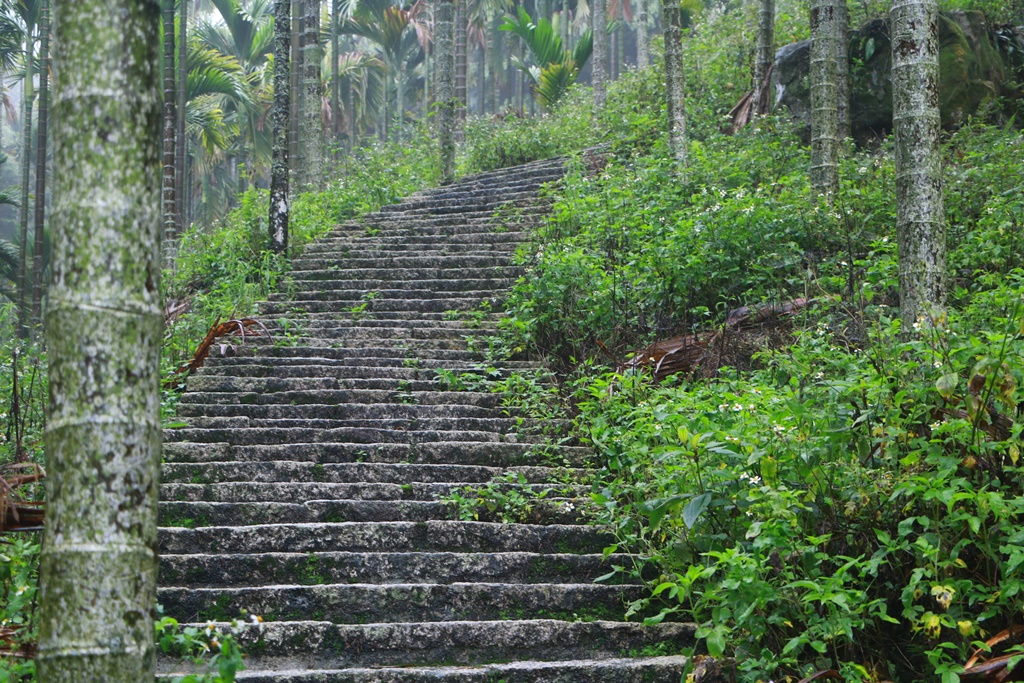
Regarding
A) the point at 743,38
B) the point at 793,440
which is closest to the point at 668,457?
the point at 793,440

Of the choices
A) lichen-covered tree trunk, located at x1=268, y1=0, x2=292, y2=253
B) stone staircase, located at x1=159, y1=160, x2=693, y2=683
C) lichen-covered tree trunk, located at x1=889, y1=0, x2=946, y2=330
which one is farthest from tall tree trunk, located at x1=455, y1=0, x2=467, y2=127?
lichen-covered tree trunk, located at x1=889, y1=0, x2=946, y2=330

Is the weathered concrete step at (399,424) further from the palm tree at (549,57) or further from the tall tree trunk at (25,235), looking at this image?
the palm tree at (549,57)

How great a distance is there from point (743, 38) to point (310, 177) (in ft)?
25.9

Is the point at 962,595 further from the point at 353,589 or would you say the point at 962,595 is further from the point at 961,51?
the point at 961,51

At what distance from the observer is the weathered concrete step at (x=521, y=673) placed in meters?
3.57

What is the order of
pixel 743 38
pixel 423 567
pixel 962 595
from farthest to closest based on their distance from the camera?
pixel 743 38 → pixel 423 567 → pixel 962 595

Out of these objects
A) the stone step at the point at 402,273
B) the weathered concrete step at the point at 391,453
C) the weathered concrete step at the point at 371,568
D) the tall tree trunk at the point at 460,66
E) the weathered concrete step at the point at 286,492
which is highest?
the tall tree trunk at the point at 460,66

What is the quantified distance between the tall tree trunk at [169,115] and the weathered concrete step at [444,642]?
31.6ft

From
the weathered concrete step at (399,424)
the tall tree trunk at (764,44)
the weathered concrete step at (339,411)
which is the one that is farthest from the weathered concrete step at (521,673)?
the tall tree trunk at (764,44)

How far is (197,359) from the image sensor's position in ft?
24.3

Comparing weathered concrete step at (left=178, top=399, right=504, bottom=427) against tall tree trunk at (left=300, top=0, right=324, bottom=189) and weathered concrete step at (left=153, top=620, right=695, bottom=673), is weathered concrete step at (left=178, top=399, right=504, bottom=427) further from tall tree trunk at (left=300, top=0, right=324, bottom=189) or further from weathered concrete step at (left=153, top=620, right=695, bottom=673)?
tall tree trunk at (left=300, top=0, right=324, bottom=189)

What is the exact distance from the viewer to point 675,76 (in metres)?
10.9

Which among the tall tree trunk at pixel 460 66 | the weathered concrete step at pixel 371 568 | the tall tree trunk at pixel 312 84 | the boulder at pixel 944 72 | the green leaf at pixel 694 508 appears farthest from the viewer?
the tall tree trunk at pixel 460 66

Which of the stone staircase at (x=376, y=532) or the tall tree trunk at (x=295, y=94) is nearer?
the stone staircase at (x=376, y=532)
